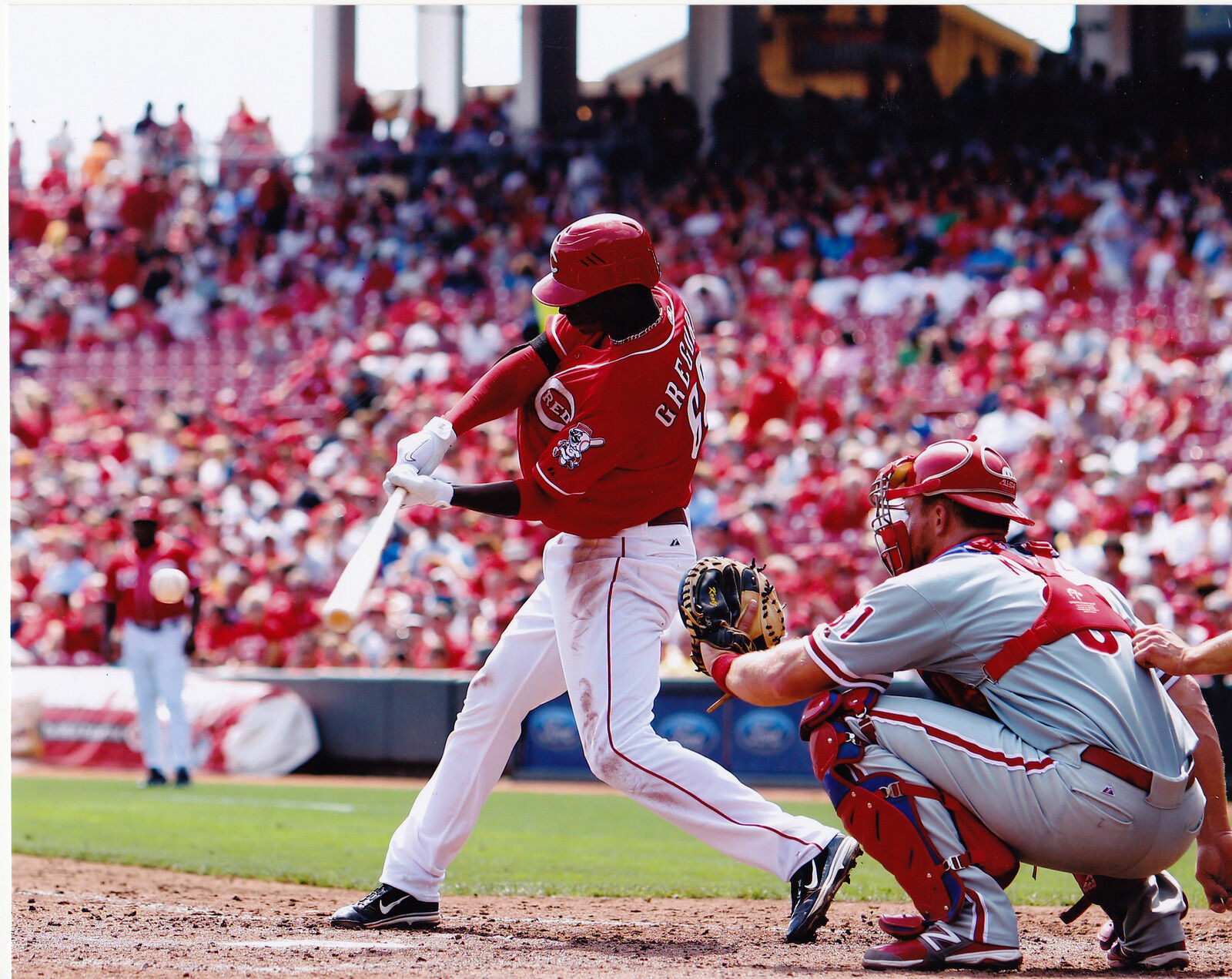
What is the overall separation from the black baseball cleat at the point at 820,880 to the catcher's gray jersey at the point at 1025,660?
0.63m

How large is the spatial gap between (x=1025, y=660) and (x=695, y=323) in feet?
37.4

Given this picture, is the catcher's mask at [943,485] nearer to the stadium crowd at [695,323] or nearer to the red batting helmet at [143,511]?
the stadium crowd at [695,323]

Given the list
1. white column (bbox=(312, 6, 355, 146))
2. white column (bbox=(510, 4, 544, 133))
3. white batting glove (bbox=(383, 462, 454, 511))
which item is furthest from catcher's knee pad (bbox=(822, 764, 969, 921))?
white column (bbox=(312, 6, 355, 146))

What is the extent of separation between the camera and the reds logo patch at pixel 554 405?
377cm

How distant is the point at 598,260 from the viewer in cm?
368

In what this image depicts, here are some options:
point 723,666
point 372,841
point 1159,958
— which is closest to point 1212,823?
point 1159,958

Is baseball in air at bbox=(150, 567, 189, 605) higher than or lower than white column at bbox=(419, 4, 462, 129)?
lower

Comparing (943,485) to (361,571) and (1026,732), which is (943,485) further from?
(361,571)

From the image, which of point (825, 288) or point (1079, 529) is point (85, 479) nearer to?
point (825, 288)

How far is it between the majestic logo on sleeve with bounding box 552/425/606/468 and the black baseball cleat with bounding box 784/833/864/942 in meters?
1.12

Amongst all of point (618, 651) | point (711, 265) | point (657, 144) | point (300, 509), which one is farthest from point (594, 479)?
point (657, 144)

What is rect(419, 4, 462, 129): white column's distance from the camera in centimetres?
1341

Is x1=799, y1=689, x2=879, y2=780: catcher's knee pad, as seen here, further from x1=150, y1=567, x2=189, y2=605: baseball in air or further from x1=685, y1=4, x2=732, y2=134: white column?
x1=685, y1=4, x2=732, y2=134: white column

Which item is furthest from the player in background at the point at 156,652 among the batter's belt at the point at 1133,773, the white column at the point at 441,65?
the batter's belt at the point at 1133,773
